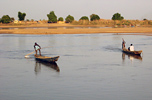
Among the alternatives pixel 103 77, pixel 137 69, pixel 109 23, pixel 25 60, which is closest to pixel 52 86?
pixel 103 77

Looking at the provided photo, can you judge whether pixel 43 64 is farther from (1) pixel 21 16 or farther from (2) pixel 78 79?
(1) pixel 21 16

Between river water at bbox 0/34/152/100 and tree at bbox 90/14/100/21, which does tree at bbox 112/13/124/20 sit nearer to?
tree at bbox 90/14/100/21

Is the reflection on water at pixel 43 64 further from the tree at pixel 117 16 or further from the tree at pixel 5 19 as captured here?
the tree at pixel 117 16

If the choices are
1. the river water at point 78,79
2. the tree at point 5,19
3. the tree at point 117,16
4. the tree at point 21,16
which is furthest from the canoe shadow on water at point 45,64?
the tree at point 21,16

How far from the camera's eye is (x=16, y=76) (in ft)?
74.0

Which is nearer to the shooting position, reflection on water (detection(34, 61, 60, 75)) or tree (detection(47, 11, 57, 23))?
reflection on water (detection(34, 61, 60, 75))

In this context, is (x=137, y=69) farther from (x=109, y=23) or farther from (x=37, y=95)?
(x=109, y=23)

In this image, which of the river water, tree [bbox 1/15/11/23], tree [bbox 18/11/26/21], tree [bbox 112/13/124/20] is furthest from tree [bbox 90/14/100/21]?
the river water

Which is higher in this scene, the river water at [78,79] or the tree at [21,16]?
the tree at [21,16]

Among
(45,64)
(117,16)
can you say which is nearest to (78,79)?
(45,64)

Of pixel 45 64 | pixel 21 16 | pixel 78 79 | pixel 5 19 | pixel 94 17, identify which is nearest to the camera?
pixel 78 79

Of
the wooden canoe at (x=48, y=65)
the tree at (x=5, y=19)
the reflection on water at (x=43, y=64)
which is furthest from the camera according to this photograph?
the tree at (x=5, y=19)

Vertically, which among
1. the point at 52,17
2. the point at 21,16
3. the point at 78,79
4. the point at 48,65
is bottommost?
the point at 78,79

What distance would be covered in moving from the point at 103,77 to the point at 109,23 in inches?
3791
